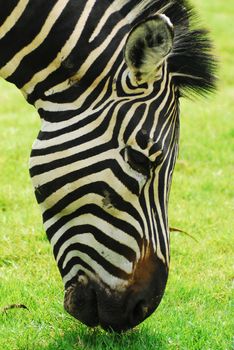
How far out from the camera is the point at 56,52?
4.20 meters

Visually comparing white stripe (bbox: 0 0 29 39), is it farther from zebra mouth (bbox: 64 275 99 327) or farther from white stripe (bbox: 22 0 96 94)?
zebra mouth (bbox: 64 275 99 327)

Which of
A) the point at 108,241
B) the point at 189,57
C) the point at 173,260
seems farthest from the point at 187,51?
the point at 173,260

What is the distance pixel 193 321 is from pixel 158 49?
1865mm

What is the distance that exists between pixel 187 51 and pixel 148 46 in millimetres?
429

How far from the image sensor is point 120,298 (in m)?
4.12

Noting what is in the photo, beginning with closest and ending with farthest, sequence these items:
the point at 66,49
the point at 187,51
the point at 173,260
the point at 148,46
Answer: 1. the point at 148,46
2. the point at 66,49
3. the point at 187,51
4. the point at 173,260

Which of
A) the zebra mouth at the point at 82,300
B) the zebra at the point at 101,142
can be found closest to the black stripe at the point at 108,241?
the zebra at the point at 101,142

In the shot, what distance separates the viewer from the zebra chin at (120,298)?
410 centimetres

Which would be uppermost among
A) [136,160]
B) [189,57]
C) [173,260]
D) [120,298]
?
[189,57]

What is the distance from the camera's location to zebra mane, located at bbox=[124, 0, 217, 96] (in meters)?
4.27

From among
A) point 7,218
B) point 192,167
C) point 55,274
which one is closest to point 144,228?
point 55,274

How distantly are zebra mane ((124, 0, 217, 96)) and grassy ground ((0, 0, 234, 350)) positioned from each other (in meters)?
0.31

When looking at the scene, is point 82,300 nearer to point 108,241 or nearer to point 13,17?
point 108,241

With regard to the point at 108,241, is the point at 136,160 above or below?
above
